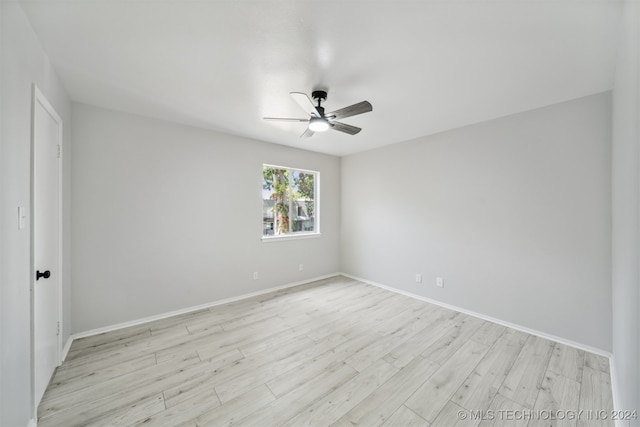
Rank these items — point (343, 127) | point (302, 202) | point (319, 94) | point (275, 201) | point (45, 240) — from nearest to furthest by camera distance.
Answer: point (45, 240) → point (319, 94) → point (343, 127) → point (275, 201) → point (302, 202)

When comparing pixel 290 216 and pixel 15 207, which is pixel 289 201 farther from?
pixel 15 207

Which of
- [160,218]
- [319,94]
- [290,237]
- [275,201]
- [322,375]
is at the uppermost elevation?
[319,94]

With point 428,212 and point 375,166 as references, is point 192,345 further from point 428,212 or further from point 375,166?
point 375,166

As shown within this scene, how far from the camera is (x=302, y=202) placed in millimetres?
4754

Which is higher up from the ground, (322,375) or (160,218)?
(160,218)

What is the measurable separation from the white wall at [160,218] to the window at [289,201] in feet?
0.79

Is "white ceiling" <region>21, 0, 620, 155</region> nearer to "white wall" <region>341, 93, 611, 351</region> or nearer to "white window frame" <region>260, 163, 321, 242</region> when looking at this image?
"white wall" <region>341, 93, 611, 351</region>

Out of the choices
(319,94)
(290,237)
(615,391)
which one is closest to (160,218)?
(290,237)

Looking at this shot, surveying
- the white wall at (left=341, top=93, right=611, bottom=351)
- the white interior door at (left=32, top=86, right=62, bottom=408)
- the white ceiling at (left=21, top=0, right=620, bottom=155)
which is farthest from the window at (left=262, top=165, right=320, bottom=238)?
the white interior door at (left=32, top=86, right=62, bottom=408)

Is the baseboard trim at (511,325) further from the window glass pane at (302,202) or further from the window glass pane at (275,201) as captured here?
the window glass pane at (275,201)

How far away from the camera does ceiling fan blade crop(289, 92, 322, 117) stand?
207 cm

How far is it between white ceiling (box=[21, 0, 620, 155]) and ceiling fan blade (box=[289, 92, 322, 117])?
175 mm

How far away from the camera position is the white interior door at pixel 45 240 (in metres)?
1.67

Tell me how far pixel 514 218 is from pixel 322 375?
9.24ft
